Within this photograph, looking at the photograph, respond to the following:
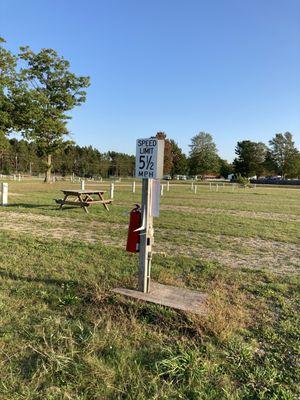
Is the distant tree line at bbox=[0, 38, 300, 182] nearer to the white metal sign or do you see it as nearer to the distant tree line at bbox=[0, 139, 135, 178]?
the distant tree line at bbox=[0, 139, 135, 178]

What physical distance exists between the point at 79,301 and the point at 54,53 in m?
39.2

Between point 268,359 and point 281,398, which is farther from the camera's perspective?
point 268,359

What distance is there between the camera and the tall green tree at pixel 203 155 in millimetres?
96306

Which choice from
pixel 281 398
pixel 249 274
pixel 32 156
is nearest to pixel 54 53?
pixel 249 274

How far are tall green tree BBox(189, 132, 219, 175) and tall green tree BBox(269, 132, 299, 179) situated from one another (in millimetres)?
15136

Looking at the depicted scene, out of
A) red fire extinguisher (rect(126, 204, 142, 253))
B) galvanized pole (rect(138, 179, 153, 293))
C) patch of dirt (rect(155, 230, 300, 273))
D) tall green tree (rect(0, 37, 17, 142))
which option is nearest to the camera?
galvanized pole (rect(138, 179, 153, 293))

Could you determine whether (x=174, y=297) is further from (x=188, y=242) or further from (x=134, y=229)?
(x=188, y=242)

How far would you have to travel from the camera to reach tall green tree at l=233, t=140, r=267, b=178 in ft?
324

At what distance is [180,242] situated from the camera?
26.2 ft

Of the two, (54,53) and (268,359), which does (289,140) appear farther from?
(268,359)

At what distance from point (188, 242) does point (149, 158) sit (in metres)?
4.40

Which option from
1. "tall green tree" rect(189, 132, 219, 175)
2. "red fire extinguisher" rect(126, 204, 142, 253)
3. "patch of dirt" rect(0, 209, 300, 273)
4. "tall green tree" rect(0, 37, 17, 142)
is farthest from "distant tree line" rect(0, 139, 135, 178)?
"red fire extinguisher" rect(126, 204, 142, 253)

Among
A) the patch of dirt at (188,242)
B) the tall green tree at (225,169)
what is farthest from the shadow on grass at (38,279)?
the tall green tree at (225,169)

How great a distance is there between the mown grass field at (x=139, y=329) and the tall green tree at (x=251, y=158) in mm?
96320
